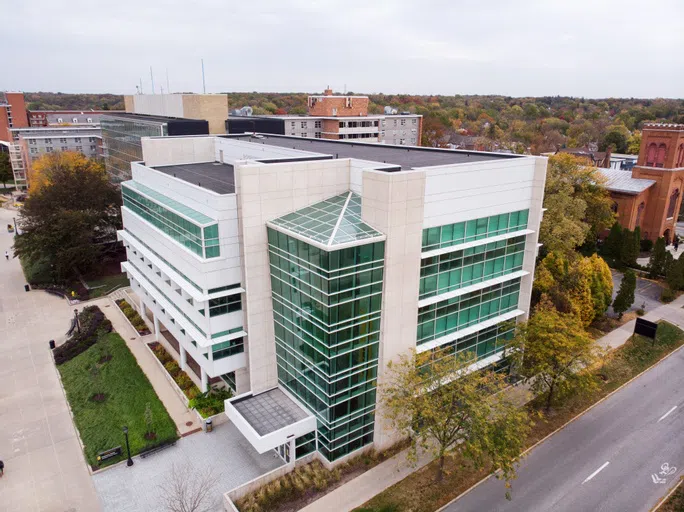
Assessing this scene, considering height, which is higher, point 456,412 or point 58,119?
point 58,119

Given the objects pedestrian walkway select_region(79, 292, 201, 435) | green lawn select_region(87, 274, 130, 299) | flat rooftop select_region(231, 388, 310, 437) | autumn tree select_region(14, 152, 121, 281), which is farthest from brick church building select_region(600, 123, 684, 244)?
autumn tree select_region(14, 152, 121, 281)

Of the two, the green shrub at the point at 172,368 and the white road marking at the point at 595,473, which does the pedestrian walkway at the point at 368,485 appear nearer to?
the white road marking at the point at 595,473

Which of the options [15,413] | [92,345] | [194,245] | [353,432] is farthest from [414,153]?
[15,413]

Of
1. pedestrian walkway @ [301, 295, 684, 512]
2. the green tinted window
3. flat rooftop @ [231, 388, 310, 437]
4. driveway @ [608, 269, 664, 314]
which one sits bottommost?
pedestrian walkway @ [301, 295, 684, 512]

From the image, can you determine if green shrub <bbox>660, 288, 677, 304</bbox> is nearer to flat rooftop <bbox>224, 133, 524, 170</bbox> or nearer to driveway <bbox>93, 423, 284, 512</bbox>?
flat rooftop <bbox>224, 133, 524, 170</bbox>

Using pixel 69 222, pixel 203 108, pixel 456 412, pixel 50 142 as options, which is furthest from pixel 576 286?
pixel 50 142

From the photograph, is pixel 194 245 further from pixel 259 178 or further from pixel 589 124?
pixel 589 124

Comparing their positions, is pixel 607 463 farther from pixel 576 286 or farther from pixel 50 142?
pixel 50 142
